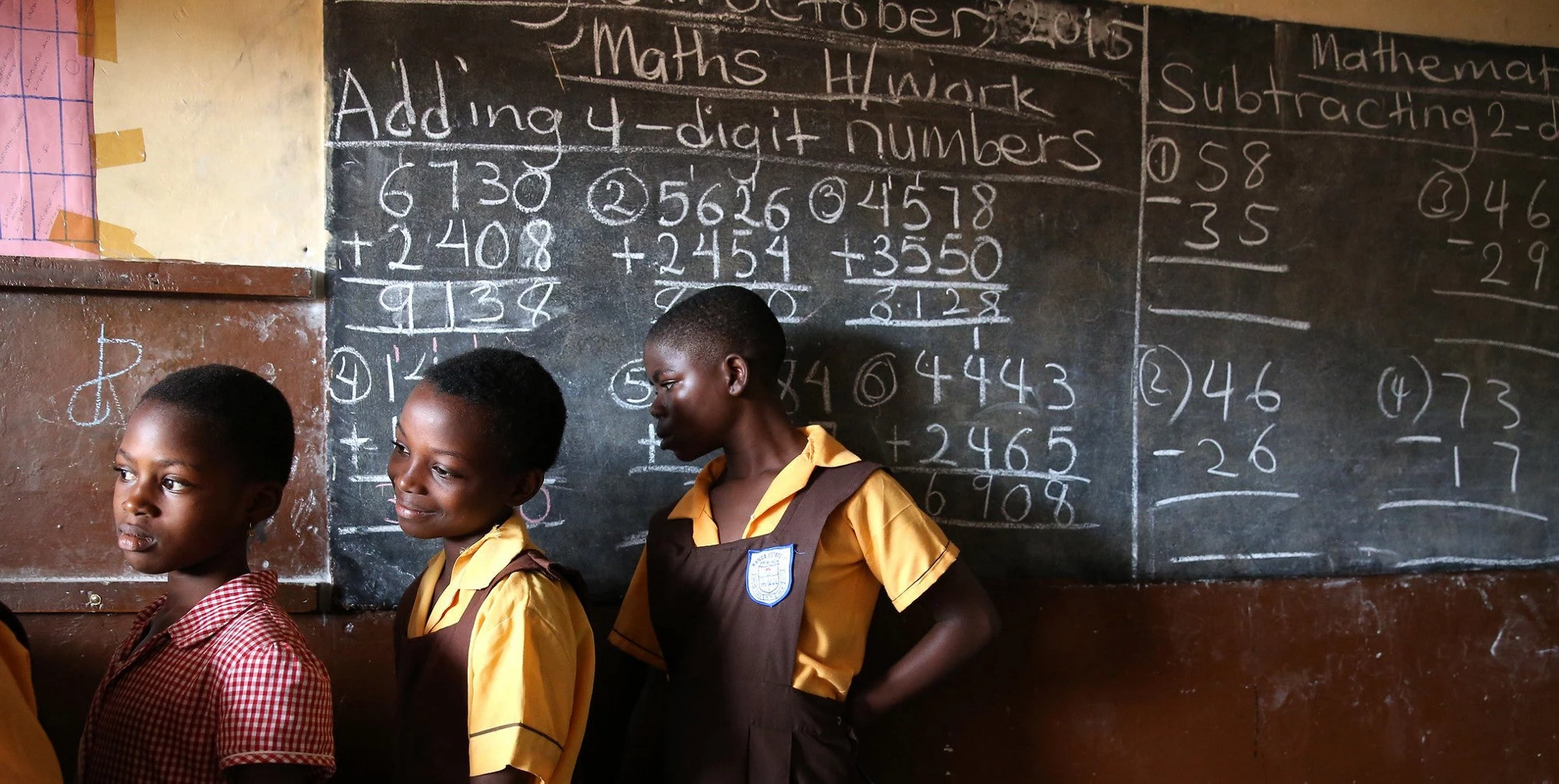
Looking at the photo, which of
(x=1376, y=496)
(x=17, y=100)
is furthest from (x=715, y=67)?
(x=1376, y=496)

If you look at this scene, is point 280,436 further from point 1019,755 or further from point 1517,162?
point 1517,162

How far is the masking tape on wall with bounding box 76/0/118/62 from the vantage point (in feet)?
6.71

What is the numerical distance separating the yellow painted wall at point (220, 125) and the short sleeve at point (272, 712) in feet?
3.46

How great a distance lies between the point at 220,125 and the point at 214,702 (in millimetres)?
1314

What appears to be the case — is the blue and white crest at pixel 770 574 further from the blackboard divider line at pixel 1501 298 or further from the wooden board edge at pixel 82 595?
the blackboard divider line at pixel 1501 298

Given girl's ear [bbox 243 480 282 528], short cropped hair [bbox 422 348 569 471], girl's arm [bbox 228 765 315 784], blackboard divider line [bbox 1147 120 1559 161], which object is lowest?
girl's arm [bbox 228 765 315 784]

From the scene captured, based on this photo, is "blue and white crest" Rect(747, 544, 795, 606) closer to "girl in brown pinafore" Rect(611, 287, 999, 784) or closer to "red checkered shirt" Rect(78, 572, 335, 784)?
"girl in brown pinafore" Rect(611, 287, 999, 784)

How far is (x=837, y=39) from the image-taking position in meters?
2.34

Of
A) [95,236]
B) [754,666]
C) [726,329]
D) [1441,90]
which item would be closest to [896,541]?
[754,666]

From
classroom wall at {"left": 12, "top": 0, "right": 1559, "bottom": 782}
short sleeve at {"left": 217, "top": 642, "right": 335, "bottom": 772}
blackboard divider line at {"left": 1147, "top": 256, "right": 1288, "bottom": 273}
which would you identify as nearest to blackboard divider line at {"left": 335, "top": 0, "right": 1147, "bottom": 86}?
classroom wall at {"left": 12, "top": 0, "right": 1559, "bottom": 782}

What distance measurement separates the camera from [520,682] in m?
1.41

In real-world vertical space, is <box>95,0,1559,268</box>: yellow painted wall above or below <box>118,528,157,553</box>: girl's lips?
above

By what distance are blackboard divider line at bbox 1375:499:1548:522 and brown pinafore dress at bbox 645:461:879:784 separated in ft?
5.30

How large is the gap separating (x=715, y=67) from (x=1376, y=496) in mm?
2046
